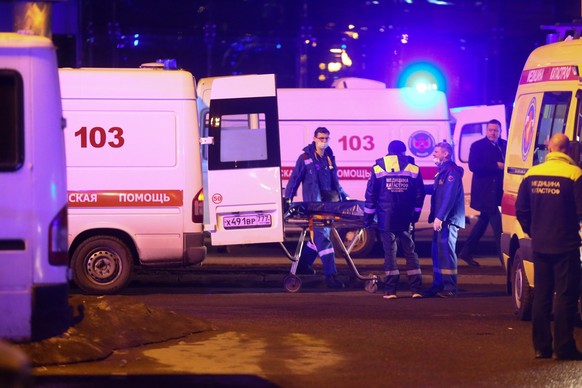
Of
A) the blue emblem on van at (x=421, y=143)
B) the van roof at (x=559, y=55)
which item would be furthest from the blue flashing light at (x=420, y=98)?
the van roof at (x=559, y=55)

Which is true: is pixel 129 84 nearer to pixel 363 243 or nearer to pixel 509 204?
pixel 509 204

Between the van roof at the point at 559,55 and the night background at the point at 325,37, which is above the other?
the night background at the point at 325,37

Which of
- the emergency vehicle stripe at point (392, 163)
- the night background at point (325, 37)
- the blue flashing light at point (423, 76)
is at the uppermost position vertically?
the night background at point (325, 37)

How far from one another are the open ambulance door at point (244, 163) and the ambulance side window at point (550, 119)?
3.68 meters

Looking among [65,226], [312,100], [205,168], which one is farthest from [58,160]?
[312,100]

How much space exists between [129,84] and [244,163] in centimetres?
177

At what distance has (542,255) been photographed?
9891mm

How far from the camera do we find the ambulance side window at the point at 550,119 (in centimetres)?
1134

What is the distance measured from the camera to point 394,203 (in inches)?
536

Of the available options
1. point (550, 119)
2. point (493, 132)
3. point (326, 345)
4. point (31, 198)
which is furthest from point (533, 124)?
point (31, 198)

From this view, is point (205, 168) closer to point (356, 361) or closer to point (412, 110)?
point (412, 110)

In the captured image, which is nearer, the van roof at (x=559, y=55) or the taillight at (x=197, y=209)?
the van roof at (x=559, y=55)

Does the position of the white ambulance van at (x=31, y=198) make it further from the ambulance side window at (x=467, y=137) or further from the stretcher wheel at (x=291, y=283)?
the ambulance side window at (x=467, y=137)

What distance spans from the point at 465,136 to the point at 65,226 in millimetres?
13609
